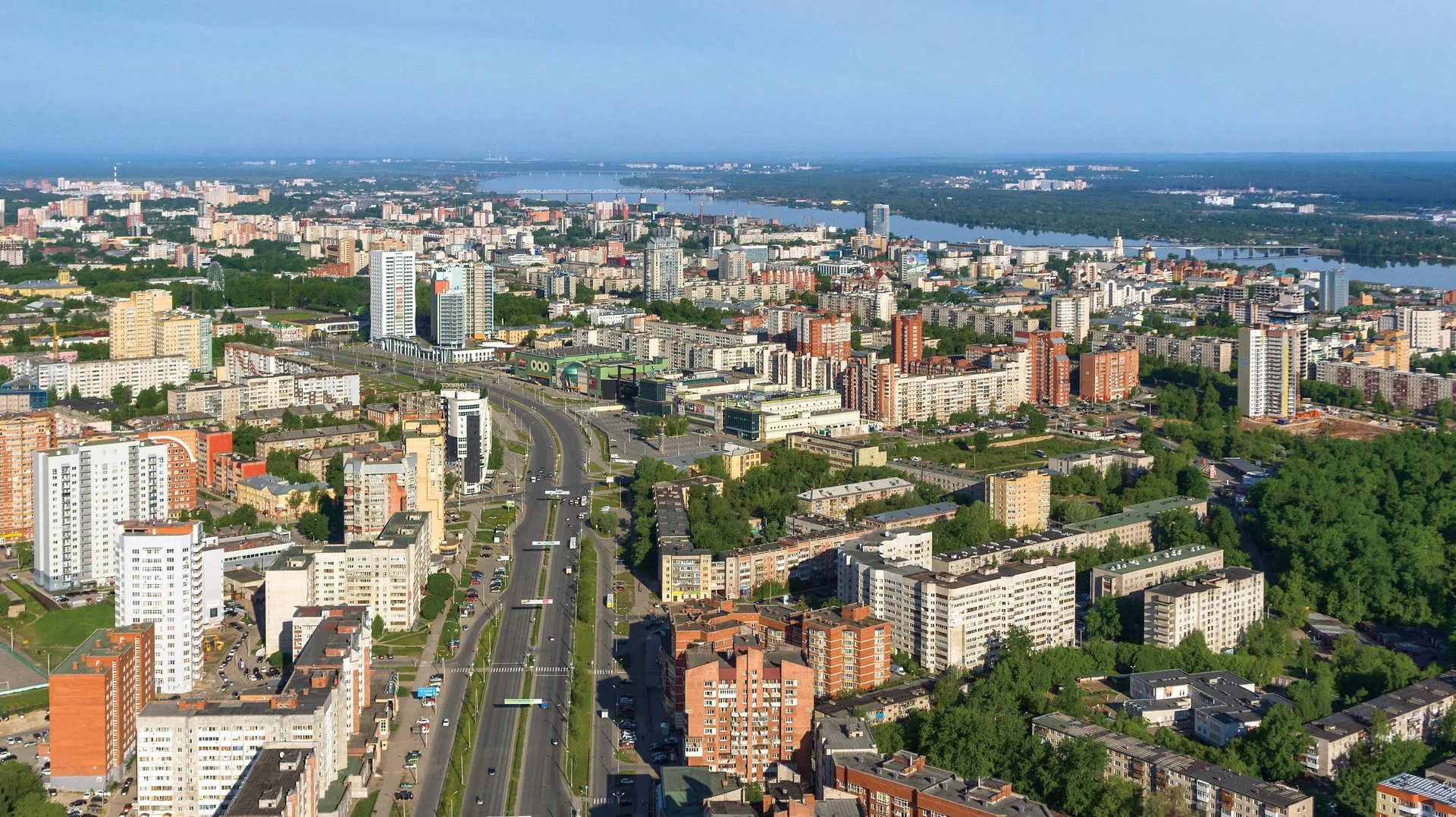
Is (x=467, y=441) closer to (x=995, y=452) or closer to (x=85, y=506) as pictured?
(x=85, y=506)

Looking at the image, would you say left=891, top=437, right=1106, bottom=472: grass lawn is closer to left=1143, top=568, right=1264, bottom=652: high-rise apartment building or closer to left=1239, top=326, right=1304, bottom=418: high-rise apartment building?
left=1239, top=326, right=1304, bottom=418: high-rise apartment building

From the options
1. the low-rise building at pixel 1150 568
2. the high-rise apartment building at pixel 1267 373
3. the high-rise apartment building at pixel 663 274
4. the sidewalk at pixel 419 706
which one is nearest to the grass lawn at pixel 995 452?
the high-rise apartment building at pixel 1267 373

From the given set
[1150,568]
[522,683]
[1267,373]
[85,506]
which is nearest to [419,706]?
[522,683]

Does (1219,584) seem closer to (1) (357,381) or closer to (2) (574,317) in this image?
(1) (357,381)

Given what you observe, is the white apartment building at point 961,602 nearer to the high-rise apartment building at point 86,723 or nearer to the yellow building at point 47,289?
the high-rise apartment building at point 86,723

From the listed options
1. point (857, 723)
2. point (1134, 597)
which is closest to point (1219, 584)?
point (1134, 597)

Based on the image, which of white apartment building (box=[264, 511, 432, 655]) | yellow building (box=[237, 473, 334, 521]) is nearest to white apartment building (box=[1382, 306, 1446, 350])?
yellow building (box=[237, 473, 334, 521])
